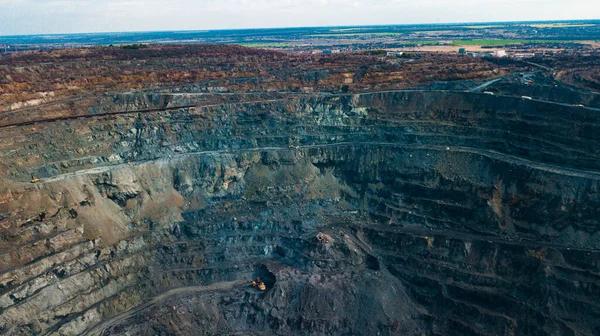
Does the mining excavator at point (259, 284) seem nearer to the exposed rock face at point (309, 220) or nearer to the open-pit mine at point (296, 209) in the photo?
the open-pit mine at point (296, 209)

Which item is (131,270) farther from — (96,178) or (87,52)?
(87,52)

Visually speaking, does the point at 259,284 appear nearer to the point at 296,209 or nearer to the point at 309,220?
the point at 309,220

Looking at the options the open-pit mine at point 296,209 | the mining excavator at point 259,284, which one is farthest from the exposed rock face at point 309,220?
the mining excavator at point 259,284

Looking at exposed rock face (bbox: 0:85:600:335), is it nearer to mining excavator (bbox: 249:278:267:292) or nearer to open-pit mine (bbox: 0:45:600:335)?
Answer: open-pit mine (bbox: 0:45:600:335)

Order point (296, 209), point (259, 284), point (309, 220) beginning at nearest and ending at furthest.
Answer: point (259, 284), point (309, 220), point (296, 209)

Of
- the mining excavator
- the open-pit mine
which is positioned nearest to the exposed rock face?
the open-pit mine

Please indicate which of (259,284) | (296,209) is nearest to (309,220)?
(296,209)
